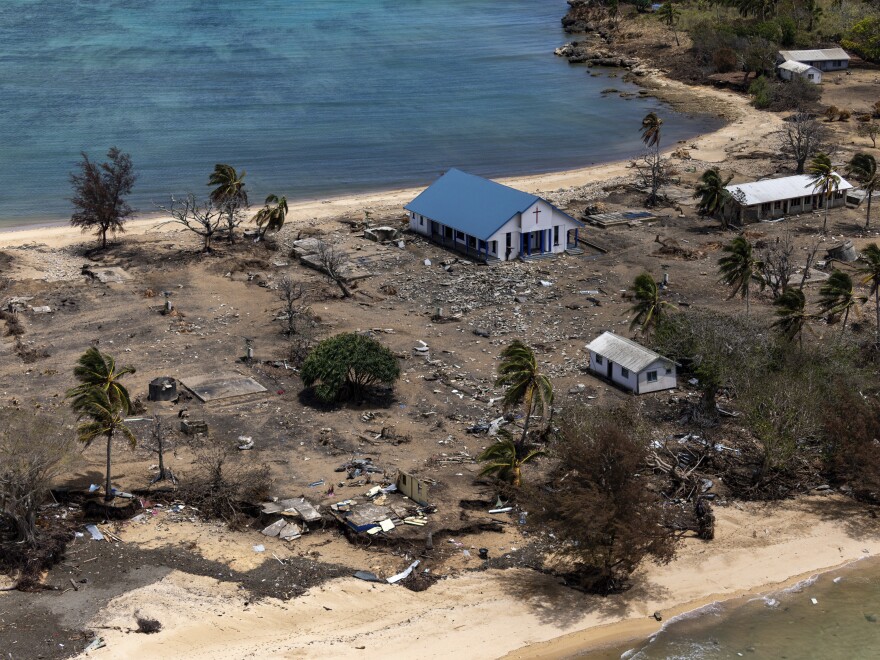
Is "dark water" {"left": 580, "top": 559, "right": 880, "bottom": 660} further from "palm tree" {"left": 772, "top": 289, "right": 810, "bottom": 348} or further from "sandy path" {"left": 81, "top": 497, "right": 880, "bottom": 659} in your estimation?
"palm tree" {"left": 772, "top": 289, "right": 810, "bottom": 348}

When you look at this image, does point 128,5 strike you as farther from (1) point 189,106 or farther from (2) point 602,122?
(2) point 602,122

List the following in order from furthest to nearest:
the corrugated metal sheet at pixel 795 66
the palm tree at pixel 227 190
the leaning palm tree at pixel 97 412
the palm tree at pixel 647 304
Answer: the corrugated metal sheet at pixel 795 66, the palm tree at pixel 227 190, the palm tree at pixel 647 304, the leaning palm tree at pixel 97 412

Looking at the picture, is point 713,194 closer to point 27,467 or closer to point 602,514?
point 602,514

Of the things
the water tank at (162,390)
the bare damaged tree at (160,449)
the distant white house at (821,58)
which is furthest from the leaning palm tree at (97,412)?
the distant white house at (821,58)

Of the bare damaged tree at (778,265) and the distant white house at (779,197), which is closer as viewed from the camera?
the bare damaged tree at (778,265)

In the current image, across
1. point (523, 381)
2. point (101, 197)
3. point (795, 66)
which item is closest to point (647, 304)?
point (523, 381)

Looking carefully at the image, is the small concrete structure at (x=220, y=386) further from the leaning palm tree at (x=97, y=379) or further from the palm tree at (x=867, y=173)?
the palm tree at (x=867, y=173)

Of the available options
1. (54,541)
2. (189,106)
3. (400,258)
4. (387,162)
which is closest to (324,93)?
(189,106)
